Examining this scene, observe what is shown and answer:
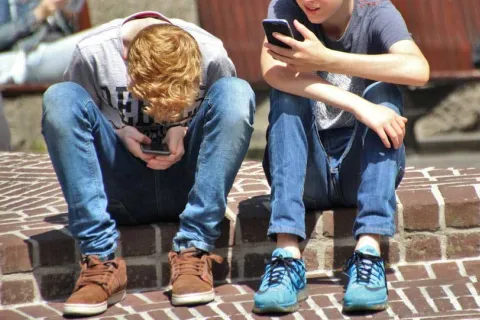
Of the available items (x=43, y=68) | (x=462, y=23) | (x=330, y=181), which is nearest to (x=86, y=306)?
(x=330, y=181)

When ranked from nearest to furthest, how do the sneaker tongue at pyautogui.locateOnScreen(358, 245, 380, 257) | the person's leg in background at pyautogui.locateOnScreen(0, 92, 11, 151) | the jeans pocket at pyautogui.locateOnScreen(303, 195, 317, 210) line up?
1. the sneaker tongue at pyautogui.locateOnScreen(358, 245, 380, 257)
2. the jeans pocket at pyautogui.locateOnScreen(303, 195, 317, 210)
3. the person's leg in background at pyautogui.locateOnScreen(0, 92, 11, 151)

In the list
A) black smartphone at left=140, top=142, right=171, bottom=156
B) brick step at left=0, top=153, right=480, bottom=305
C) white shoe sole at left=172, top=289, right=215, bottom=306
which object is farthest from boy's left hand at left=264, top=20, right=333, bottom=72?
white shoe sole at left=172, top=289, right=215, bottom=306

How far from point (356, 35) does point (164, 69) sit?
754 mm

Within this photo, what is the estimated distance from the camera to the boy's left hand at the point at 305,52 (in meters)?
4.00

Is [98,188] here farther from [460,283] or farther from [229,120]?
[460,283]

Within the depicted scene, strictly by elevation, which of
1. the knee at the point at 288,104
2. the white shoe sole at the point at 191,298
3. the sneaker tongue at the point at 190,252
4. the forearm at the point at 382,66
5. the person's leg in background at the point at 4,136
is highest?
the forearm at the point at 382,66

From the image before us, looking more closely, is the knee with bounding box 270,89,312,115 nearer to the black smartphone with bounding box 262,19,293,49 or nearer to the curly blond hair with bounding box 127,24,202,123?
the black smartphone with bounding box 262,19,293,49

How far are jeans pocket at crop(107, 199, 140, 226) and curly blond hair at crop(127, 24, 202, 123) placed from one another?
1.57ft

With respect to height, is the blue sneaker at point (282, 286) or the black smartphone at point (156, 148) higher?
the black smartphone at point (156, 148)

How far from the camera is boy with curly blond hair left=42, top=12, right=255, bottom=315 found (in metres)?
3.96

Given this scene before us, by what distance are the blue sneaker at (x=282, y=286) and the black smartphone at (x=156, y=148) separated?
554 millimetres

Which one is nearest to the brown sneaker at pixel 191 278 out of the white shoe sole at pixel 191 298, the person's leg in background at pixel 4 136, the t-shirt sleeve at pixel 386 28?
the white shoe sole at pixel 191 298

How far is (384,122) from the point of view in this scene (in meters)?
3.93

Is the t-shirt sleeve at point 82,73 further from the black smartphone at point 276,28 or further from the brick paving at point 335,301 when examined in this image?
the brick paving at point 335,301
